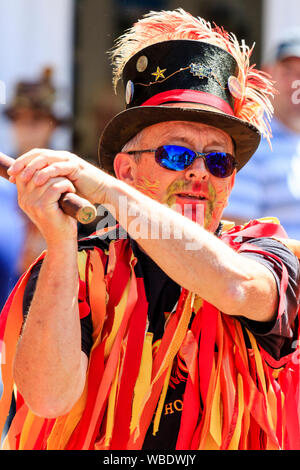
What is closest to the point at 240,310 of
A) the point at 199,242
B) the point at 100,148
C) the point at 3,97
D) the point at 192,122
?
the point at 199,242

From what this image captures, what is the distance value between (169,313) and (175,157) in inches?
18.4

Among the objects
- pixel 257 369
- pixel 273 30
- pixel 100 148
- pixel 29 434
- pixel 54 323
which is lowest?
pixel 29 434

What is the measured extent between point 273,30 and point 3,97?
2223 millimetres

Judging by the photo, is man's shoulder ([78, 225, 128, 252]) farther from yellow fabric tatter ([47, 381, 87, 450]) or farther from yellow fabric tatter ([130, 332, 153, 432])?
yellow fabric tatter ([47, 381, 87, 450])

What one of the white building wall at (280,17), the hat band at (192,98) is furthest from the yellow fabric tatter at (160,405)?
the white building wall at (280,17)

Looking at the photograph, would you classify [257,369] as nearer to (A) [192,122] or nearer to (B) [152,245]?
(B) [152,245]

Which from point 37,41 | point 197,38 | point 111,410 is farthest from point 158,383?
point 37,41

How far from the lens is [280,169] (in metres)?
4.01

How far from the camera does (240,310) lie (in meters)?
2.11

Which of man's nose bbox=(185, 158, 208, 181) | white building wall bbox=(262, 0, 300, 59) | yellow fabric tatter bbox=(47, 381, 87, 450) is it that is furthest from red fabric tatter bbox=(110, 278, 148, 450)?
white building wall bbox=(262, 0, 300, 59)

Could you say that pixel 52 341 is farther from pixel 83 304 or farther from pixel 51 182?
pixel 51 182

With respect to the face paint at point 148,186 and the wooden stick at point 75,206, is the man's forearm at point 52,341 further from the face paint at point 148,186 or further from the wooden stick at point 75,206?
the face paint at point 148,186

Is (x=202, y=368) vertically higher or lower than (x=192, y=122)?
lower

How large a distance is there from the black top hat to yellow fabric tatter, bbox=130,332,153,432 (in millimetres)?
699
